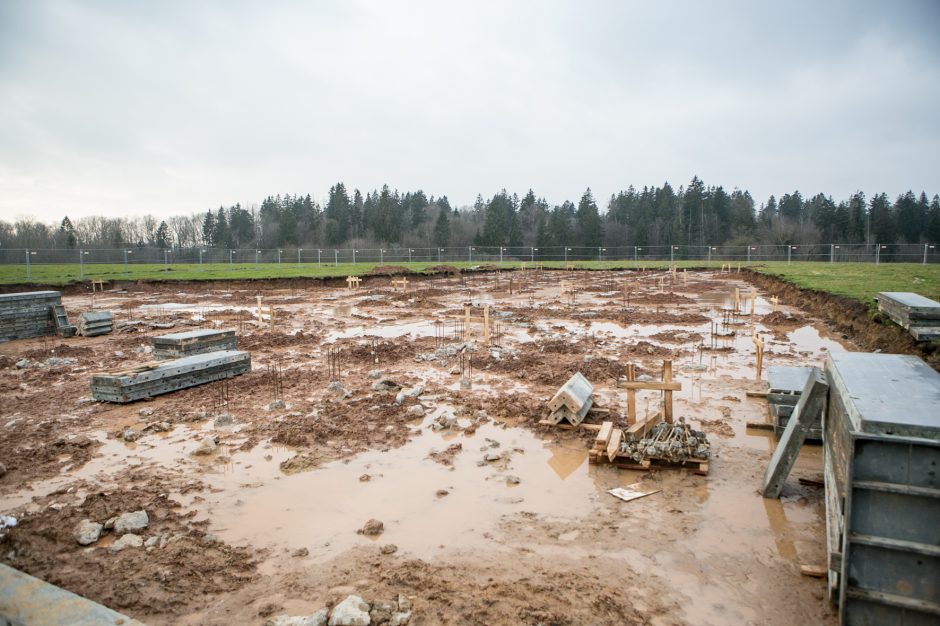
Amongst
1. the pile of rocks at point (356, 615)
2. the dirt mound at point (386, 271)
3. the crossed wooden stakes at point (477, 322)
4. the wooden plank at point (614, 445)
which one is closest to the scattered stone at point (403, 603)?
the pile of rocks at point (356, 615)

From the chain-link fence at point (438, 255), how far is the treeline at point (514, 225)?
12.5 m

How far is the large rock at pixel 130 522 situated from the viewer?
5.75 m

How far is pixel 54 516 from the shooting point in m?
6.07

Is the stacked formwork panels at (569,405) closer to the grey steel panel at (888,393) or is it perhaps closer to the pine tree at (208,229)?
the grey steel panel at (888,393)

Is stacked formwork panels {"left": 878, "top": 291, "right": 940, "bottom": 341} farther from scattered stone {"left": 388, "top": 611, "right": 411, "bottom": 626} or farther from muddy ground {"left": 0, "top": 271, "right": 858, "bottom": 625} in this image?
scattered stone {"left": 388, "top": 611, "right": 411, "bottom": 626}

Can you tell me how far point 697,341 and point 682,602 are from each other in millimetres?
12719

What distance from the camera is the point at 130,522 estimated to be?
5.83 metres

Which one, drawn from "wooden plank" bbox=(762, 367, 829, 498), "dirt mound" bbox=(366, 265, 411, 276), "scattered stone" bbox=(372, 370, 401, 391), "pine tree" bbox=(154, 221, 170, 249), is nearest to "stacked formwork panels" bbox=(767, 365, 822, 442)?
"wooden plank" bbox=(762, 367, 829, 498)

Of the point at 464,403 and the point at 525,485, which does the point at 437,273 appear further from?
the point at 525,485

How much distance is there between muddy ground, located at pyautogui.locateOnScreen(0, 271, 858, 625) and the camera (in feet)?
15.5

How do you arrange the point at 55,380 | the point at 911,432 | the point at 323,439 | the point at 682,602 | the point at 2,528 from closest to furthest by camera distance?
the point at 911,432 → the point at 682,602 → the point at 2,528 → the point at 323,439 → the point at 55,380

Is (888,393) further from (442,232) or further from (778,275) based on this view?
(442,232)

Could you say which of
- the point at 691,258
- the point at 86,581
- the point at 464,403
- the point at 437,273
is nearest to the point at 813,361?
the point at 464,403

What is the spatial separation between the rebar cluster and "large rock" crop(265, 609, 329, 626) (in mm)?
4554
